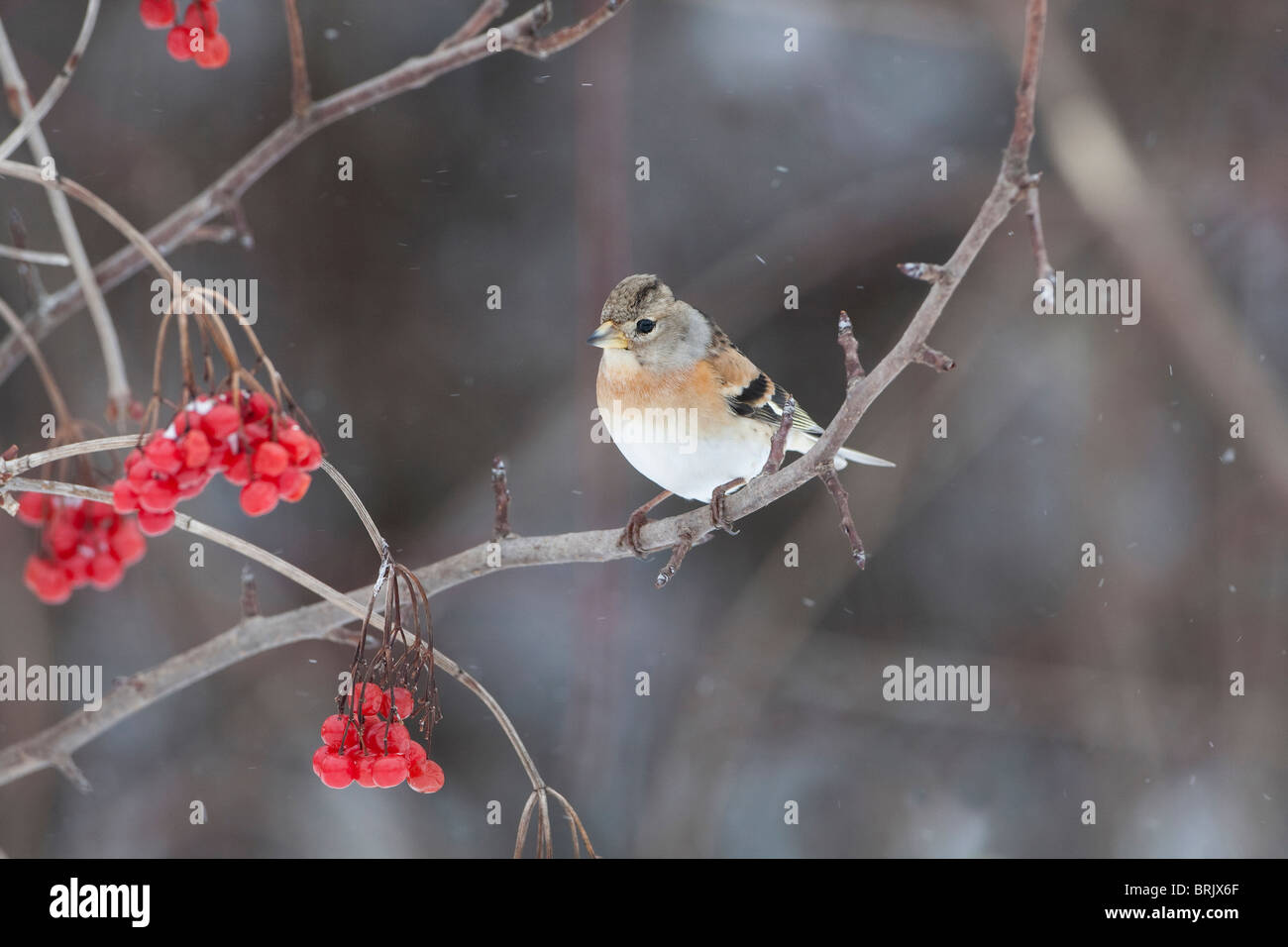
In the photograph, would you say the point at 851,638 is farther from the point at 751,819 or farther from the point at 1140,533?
the point at 1140,533

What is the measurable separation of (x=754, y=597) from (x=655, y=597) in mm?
239

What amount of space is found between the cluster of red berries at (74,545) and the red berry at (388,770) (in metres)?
0.58

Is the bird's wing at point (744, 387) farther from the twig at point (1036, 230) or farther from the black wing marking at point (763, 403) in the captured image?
the twig at point (1036, 230)

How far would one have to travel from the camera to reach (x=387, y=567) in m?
0.90

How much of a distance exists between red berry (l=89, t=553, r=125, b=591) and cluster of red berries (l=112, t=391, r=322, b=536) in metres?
0.51

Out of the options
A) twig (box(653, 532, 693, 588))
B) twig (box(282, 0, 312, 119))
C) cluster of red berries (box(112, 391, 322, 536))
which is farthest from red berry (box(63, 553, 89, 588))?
twig (box(653, 532, 693, 588))

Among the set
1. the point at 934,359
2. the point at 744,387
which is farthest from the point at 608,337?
the point at 934,359

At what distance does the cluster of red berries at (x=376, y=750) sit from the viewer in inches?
39.1

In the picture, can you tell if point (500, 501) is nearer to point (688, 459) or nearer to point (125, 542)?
point (688, 459)

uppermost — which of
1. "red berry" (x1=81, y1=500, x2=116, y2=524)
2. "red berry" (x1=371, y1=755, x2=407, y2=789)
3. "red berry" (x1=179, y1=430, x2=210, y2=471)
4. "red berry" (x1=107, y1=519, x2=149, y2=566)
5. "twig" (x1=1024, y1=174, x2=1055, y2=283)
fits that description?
"twig" (x1=1024, y1=174, x2=1055, y2=283)

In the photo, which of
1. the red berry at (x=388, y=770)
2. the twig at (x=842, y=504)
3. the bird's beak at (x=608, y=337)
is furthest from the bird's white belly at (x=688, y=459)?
the red berry at (x=388, y=770)

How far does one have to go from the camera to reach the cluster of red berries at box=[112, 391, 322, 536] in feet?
2.90

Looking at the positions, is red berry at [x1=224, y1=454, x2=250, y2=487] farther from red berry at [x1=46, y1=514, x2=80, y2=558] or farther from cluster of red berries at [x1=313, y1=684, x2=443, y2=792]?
red berry at [x1=46, y1=514, x2=80, y2=558]

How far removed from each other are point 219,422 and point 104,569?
Result: 1.95 feet
